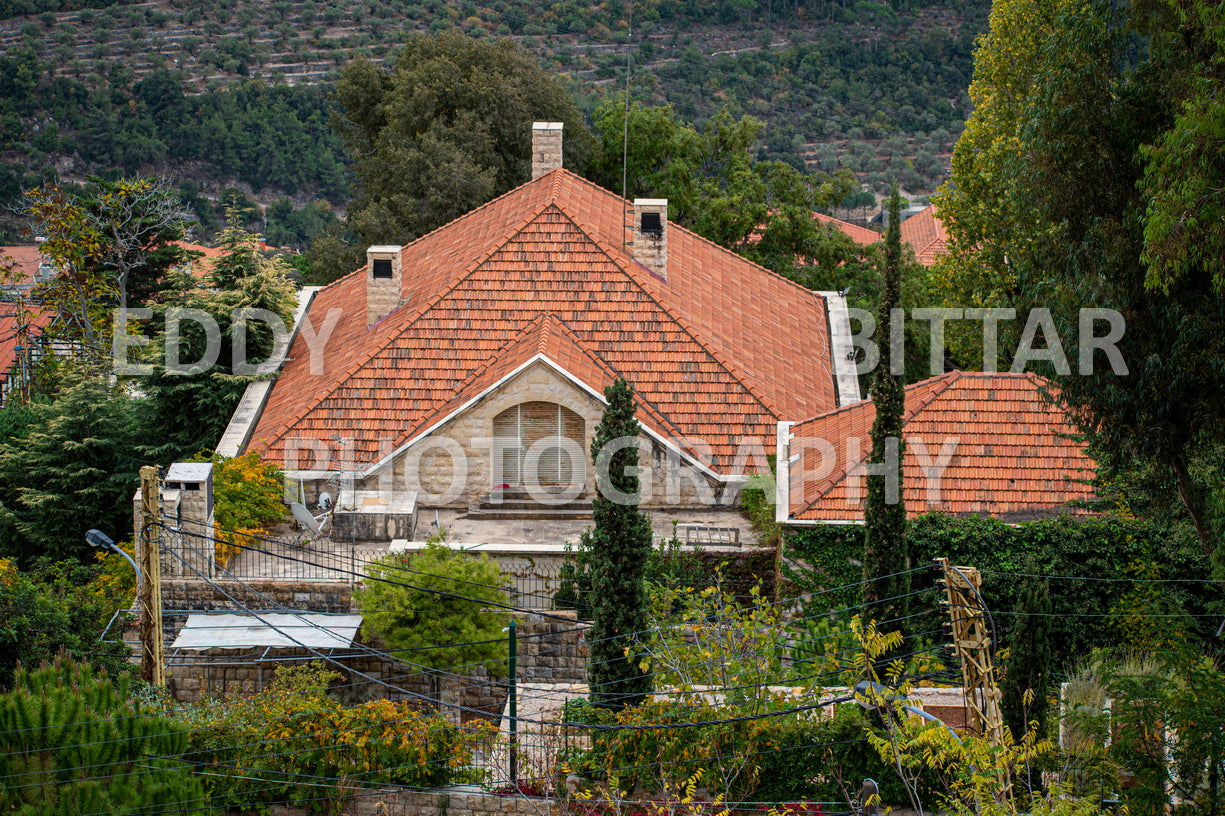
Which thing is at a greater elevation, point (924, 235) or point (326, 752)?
point (924, 235)

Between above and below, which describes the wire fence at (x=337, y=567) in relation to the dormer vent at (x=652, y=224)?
below

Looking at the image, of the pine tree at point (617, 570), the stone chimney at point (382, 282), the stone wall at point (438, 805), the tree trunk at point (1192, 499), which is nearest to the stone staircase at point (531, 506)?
the pine tree at point (617, 570)

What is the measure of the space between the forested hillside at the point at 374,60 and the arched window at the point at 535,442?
60042mm

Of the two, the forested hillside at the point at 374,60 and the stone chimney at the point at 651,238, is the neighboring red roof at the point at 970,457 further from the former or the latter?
the forested hillside at the point at 374,60

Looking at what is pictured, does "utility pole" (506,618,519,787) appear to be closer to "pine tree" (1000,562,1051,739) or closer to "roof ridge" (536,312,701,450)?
"pine tree" (1000,562,1051,739)

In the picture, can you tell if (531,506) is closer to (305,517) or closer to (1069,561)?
(305,517)

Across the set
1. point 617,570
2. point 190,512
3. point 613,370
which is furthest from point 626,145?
point 617,570

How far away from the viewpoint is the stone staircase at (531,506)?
25078 millimetres

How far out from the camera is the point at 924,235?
7400 cm

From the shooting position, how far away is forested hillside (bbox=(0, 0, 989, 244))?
295 feet

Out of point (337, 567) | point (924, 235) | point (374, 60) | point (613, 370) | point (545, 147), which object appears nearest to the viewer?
point (337, 567)

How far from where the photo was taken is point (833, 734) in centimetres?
1778

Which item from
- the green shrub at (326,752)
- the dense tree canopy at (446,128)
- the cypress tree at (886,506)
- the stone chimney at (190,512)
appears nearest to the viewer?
the green shrub at (326,752)

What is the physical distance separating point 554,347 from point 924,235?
52747 millimetres
